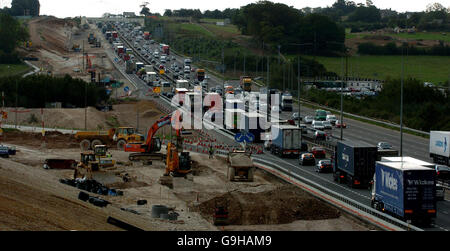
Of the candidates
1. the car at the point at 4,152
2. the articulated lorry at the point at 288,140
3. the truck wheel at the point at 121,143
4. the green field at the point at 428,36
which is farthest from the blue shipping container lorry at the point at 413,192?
the green field at the point at 428,36

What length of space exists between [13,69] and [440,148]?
118 m

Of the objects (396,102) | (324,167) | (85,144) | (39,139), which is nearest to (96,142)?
(85,144)

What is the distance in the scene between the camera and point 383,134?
2852 inches

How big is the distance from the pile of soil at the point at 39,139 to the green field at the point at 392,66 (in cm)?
8786

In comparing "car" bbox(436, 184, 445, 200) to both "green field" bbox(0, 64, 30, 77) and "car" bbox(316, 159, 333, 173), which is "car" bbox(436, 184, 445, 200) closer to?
"car" bbox(316, 159, 333, 173)

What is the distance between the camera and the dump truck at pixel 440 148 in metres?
49.7

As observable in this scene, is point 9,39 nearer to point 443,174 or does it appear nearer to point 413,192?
point 443,174

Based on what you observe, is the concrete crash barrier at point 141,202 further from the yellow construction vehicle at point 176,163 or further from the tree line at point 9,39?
the tree line at point 9,39

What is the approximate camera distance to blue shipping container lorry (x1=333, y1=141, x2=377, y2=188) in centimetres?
3972

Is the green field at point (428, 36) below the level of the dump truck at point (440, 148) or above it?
above

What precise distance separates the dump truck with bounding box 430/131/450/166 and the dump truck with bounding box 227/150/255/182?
1468cm

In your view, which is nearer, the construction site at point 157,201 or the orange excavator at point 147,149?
the construction site at point 157,201

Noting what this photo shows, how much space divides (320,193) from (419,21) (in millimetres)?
169804
